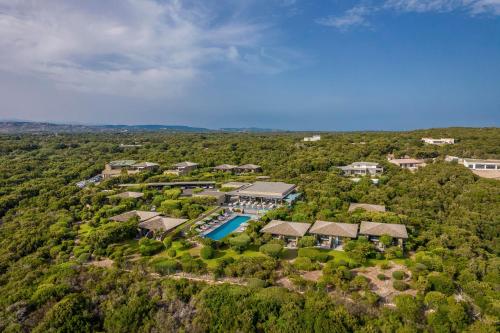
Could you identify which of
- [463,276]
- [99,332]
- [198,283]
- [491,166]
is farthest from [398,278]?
[491,166]

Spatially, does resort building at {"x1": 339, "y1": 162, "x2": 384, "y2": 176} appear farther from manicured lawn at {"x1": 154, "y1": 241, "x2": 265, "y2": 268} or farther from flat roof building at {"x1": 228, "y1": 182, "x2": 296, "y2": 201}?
manicured lawn at {"x1": 154, "y1": 241, "x2": 265, "y2": 268}

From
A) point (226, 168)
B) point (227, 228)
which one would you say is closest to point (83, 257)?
point (227, 228)

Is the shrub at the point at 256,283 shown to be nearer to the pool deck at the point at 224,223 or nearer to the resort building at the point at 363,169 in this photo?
the pool deck at the point at 224,223

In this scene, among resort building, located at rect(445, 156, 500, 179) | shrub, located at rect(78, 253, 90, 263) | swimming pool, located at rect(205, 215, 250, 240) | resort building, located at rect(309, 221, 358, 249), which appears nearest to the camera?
shrub, located at rect(78, 253, 90, 263)

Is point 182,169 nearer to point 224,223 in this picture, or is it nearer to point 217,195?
point 217,195

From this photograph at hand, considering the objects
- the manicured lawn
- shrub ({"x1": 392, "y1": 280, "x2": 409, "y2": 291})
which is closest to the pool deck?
the manicured lawn

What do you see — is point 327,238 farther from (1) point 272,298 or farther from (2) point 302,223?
(1) point 272,298
